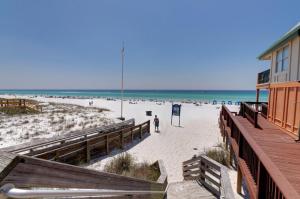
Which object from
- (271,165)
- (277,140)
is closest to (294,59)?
(277,140)

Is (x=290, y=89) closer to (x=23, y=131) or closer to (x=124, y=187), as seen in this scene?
(x=124, y=187)

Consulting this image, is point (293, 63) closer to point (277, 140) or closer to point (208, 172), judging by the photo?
point (277, 140)

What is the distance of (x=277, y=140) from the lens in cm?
595

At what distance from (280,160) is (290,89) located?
4140mm

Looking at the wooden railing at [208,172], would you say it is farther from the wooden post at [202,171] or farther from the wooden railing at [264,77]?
the wooden railing at [264,77]

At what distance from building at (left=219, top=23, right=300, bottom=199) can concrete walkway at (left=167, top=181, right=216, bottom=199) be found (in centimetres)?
106

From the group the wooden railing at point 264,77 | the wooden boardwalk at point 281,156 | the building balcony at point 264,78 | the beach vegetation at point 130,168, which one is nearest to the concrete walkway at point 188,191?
the beach vegetation at point 130,168

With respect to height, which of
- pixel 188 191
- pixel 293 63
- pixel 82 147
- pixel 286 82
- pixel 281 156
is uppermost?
pixel 293 63

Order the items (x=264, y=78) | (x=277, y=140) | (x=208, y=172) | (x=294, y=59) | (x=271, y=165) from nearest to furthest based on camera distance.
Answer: (x=271, y=165), (x=277, y=140), (x=208, y=172), (x=294, y=59), (x=264, y=78)

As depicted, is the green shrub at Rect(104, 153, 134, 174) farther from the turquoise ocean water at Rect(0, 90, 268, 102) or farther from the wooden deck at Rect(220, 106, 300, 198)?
the turquoise ocean water at Rect(0, 90, 268, 102)

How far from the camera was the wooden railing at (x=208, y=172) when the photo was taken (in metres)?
5.55

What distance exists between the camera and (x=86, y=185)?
4.90 feet

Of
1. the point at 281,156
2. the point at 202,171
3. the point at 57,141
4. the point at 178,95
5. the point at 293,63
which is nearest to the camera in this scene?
the point at 281,156

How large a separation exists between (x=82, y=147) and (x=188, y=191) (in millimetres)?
4807
